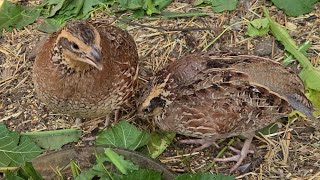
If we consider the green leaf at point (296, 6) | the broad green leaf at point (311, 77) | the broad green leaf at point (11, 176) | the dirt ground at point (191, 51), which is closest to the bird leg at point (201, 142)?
the dirt ground at point (191, 51)

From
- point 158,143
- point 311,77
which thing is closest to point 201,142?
point 158,143

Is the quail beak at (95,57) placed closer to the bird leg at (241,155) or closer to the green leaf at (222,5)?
the bird leg at (241,155)

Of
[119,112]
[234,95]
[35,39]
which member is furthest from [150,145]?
[35,39]

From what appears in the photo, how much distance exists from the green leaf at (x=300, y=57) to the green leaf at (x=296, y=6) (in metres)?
0.17

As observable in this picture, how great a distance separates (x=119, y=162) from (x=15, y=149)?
0.97 metres

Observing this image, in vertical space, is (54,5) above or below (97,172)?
above

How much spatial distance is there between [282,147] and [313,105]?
1.48ft

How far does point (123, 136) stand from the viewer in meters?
4.41

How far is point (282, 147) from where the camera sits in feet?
14.5

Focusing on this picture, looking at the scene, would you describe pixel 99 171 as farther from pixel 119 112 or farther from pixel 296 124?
pixel 296 124

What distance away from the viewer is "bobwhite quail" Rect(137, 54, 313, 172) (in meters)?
3.97

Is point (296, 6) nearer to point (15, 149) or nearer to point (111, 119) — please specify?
point (111, 119)

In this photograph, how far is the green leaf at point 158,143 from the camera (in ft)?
14.6

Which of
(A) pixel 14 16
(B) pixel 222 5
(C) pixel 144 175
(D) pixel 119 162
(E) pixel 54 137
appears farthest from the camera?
(A) pixel 14 16
